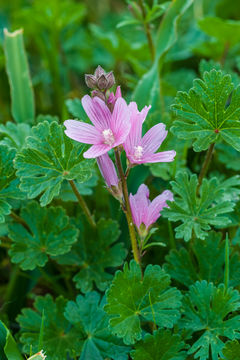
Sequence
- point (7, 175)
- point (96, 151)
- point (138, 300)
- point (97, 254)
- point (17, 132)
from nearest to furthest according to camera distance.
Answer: point (96, 151) → point (138, 300) → point (7, 175) → point (97, 254) → point (17, 132)

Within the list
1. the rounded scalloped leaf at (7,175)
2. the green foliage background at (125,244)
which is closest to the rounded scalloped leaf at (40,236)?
the green foliage background at (125,244)

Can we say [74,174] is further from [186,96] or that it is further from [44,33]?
[44,33]

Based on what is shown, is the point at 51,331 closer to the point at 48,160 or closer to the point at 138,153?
the point at 48,160

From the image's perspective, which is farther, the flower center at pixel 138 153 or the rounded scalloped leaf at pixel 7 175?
the rounded scalloped leaf at pixel 7 175

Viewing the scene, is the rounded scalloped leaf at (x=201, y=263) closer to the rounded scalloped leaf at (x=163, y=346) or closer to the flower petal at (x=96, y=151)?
the rounded scalloped leaf at (x=163, y=346)

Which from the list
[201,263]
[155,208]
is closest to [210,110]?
[155,208]
